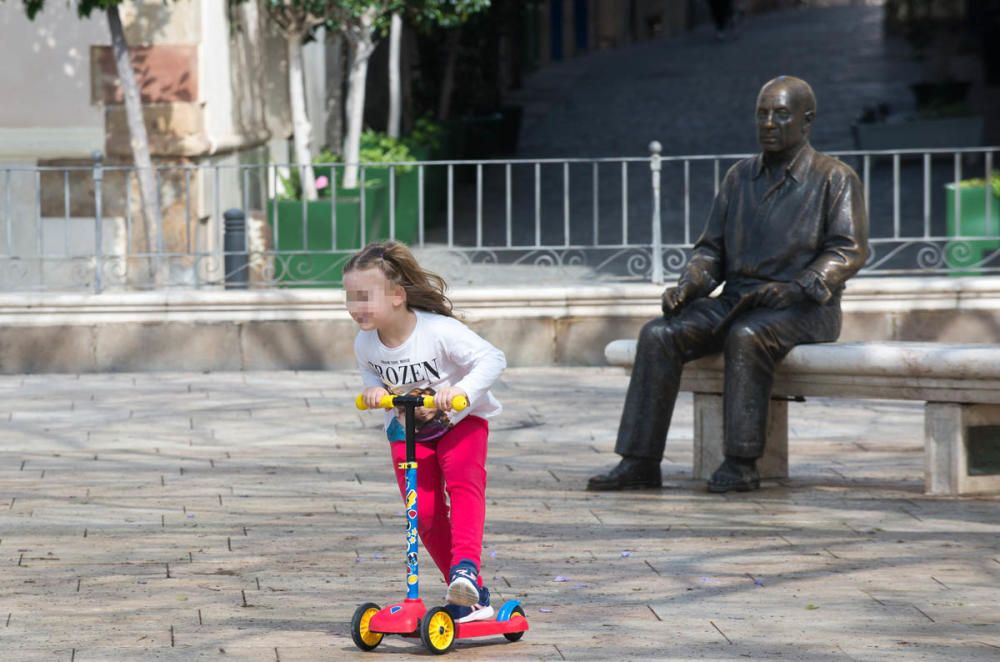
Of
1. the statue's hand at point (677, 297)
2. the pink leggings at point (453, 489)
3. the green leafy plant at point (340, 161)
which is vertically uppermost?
the green leafy plant at point (340, 161)

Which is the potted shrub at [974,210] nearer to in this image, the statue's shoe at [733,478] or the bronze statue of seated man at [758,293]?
the bronze statue of seated man at [758,293]

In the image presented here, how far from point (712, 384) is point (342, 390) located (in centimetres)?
359

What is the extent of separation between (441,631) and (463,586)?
0.46ft

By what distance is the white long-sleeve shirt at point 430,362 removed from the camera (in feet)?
18.4

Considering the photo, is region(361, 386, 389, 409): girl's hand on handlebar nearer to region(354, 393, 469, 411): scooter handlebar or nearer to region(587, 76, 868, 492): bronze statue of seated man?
region(354, 393, 469, 411): scooter handlebar

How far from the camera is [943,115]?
2366 centimetres

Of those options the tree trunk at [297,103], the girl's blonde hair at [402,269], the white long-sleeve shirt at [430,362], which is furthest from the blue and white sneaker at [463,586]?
the tree trunk at [297,103]

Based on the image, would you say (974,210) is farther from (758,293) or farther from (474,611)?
(474,611)

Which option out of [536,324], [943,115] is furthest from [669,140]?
[536,324]

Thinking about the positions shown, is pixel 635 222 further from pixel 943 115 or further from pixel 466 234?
pixel 943 115

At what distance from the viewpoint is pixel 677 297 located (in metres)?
8.40

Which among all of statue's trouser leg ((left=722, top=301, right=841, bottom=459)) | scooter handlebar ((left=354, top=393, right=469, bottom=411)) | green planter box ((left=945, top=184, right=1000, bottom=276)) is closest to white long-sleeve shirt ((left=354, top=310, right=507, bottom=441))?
scooter handlebar ((left=354, top=393, right=469, bottom=411))

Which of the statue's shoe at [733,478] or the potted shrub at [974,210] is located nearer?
the statue's shoe at [733,478]

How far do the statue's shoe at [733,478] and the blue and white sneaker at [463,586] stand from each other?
2844 millimetres
